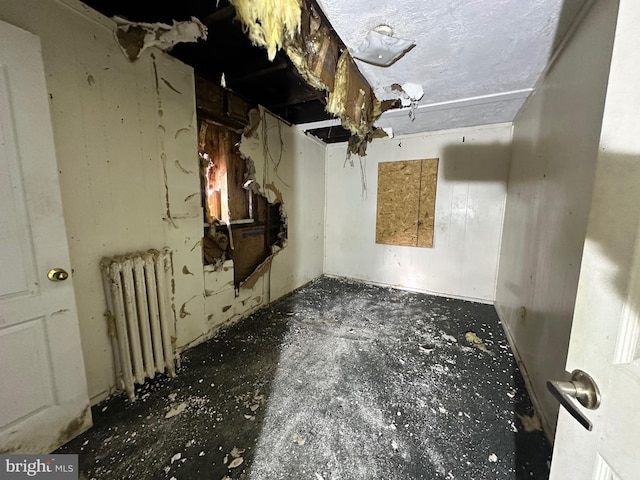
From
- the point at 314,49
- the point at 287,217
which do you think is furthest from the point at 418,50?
the point at 287,217

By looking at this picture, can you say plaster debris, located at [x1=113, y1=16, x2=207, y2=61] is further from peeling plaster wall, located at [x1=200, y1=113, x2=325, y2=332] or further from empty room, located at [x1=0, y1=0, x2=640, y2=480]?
peeling plaster wall, located at [x1=200, y1=113, x2=325, y2=332]

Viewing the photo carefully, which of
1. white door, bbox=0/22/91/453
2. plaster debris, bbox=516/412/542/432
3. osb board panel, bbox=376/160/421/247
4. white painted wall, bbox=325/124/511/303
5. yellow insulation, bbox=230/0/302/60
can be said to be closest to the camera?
white door, bbox=0/22/91/453

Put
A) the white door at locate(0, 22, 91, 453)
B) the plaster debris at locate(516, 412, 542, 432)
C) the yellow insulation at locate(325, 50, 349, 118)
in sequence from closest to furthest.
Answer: the white door at locate(0, 22, 91, 453)
the plaster debris at locate(516, 412, 542, 432)
the yellow insulation at locate(325, 50, 349, 118)

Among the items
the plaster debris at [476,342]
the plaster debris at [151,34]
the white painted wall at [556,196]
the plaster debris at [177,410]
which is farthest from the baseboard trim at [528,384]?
the plaster debris at [151,34]

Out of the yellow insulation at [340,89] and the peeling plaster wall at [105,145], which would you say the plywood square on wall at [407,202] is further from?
the peeling plaster wall at [105,145]

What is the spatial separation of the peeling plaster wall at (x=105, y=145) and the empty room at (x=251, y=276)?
0.01 meters

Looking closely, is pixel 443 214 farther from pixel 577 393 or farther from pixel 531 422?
pixel 577 393

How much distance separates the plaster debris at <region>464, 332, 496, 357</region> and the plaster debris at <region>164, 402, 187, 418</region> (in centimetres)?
226

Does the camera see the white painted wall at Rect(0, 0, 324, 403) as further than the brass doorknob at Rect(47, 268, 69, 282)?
Yes

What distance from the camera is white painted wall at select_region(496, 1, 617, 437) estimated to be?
1113 millimetres

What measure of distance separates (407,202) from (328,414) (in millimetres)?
2777

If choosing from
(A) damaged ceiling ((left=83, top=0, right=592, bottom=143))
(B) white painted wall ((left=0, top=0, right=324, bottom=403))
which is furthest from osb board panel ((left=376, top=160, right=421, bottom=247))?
(B) white painted wall ((left=0, top=0, right=324, bottom=403))

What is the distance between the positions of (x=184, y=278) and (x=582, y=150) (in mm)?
2554

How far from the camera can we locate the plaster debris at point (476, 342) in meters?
2.09
